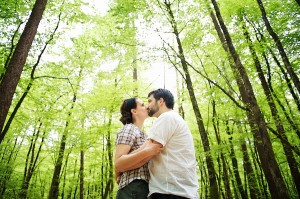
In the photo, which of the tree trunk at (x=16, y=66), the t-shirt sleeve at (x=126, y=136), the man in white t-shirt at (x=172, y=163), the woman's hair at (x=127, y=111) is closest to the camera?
the man in white t-shirt at (x=172, y=163)

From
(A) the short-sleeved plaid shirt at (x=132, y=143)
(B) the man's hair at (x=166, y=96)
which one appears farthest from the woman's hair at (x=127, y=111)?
(B) the man's hair at (x=166, y=96)

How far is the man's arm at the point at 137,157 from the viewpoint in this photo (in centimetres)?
190

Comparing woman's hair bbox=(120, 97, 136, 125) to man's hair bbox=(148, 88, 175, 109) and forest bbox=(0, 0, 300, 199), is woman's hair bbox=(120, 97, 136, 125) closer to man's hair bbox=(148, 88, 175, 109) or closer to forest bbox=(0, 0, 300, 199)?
man's hair bbox=(148, 88, 175, 109)

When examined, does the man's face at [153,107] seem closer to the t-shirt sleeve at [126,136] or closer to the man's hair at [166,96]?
the man's hair at [166,96]

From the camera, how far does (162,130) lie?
198cm

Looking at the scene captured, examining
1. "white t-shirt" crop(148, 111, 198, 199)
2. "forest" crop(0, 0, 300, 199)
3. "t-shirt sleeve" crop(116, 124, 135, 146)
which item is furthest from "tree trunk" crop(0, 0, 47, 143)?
"white t-shirt" crop(148, 111, 198, 199)

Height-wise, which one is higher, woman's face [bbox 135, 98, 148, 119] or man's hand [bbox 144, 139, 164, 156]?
woman's face [bbox 135, 98, 148, 119]

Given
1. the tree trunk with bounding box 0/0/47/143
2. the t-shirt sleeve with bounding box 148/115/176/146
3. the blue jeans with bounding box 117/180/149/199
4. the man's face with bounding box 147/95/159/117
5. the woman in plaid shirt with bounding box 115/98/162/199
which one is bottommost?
the blue jeans with bounding box 117/180/149/199

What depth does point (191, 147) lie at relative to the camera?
2.11 meters

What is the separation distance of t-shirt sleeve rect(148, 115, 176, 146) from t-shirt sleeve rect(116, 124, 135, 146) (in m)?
0.28

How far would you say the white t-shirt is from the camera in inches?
74.3

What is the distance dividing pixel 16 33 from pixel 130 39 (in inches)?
163

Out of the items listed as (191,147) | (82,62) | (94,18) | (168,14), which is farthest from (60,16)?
(191,147)

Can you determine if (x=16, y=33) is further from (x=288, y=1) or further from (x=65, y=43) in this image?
(x=288, y=1)
